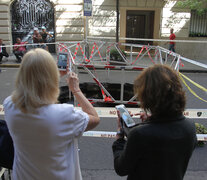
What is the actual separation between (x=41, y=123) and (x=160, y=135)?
0.70 m

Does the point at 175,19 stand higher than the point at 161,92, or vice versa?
the point at 175,19

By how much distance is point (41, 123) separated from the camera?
4.59 feet

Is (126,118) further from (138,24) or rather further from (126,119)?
(138,24)

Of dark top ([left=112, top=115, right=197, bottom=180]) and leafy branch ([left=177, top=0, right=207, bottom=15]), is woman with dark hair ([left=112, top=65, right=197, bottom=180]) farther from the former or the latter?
leafy branch ([left=177, top=0, right=207, bottom=15])

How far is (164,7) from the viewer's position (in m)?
15.0

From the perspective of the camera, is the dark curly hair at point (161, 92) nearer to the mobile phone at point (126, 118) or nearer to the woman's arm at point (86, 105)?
the mobile phone at point (126, 118)

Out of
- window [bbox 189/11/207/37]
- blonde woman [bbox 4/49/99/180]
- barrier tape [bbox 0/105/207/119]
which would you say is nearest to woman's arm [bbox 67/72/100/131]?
blonde woman [bbox 4/49/99/180]

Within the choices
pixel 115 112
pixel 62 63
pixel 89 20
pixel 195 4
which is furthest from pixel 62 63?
pixel 195 4

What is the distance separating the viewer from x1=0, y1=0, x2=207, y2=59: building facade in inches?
583

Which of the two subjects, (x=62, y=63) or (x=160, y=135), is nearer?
(x=160, y=135)

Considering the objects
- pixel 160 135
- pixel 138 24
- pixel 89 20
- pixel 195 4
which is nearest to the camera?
pixel 160 135

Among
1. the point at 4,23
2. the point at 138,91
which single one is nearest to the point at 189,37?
the point at 4,23

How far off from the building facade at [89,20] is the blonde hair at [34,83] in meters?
13.9

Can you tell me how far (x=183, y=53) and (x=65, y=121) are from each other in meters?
14.6
